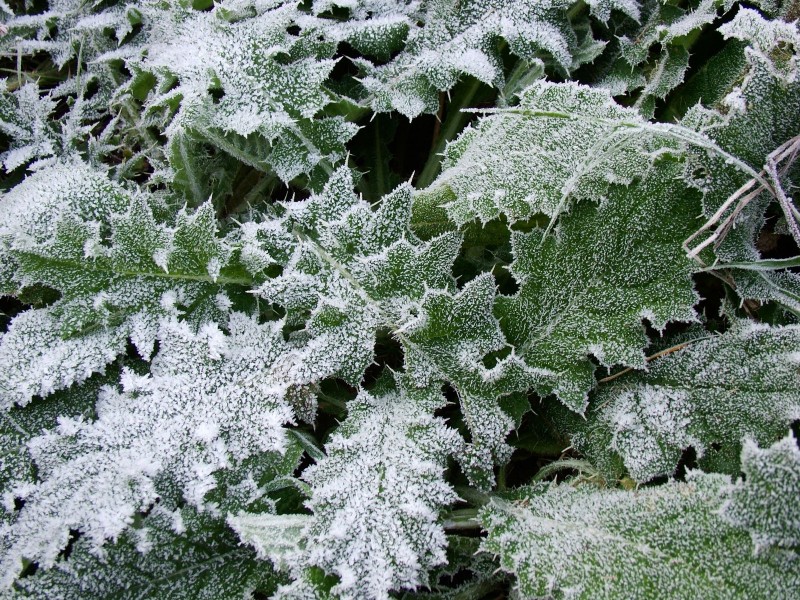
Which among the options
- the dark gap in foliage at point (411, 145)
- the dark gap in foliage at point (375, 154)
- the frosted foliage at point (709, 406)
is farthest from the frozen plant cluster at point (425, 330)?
the dark gap in foliage at point (411, 145)

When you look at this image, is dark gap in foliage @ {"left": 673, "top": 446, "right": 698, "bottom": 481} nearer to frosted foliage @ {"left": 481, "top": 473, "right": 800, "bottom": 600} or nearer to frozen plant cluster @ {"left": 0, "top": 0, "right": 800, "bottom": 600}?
frozen plant cluster @ {"left": 0, "top": 0, "right": 800, "bottom": 600}

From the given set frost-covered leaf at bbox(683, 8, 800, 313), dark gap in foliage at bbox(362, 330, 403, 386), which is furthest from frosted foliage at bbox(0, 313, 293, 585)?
frost-covered leaf at bbox(683, 8, 800, 313)

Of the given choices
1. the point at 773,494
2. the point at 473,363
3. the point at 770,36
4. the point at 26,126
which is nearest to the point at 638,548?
the point at 773,494

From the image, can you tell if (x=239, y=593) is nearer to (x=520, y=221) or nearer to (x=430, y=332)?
(x=430, y=332)

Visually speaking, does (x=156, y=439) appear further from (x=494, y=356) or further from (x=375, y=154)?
(x=375, y=154)

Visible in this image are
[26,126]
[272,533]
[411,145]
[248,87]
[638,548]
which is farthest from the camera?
[411,145]

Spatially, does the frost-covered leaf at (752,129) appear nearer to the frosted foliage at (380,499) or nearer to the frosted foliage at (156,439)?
the frosted foliage at (380,499)
